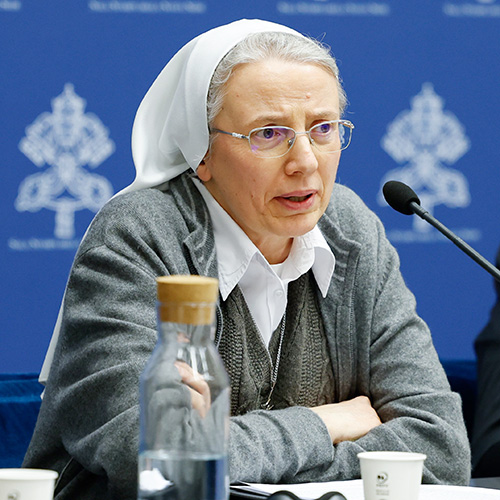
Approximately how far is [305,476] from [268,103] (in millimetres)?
720

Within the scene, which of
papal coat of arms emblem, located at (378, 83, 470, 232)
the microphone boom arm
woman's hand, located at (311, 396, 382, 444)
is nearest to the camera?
the microphone boom arm

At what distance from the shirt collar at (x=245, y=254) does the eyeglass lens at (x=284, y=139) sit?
183 millimetres

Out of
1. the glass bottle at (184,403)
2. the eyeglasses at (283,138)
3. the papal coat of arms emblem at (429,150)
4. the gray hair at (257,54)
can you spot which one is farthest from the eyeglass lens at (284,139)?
the papal coat of arms emblem at (429,150)

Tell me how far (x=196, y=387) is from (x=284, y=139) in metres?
1.02

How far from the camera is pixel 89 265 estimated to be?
6.01ft

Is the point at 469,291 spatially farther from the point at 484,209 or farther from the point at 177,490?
the point at 177,490

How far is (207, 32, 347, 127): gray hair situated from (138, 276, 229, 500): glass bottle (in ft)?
3.40

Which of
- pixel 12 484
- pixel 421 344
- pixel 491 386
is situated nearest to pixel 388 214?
pixel 491 386

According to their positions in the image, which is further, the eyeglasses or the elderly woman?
the eyeglasses

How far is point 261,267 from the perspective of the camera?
2.03m

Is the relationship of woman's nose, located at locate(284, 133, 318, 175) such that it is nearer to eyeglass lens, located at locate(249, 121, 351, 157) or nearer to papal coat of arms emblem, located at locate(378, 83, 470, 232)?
eyeglass lens, located at locate(249, 121, 351, 157)

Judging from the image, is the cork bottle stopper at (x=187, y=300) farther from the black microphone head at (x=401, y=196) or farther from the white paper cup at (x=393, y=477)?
the black microphone head at (x=401, y=196)

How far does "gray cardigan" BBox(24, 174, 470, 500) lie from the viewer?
5.40 feet

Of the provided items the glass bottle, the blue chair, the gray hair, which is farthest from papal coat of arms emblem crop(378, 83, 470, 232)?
the glass bottle
